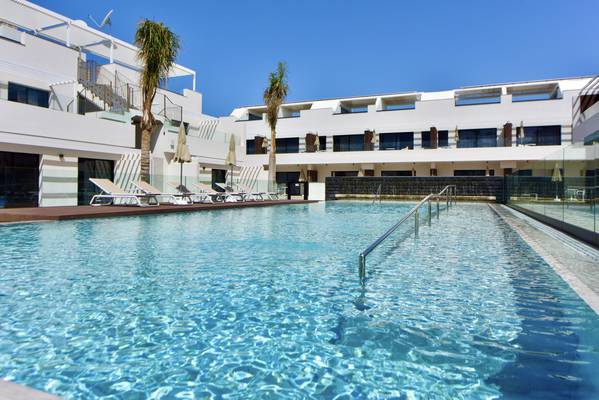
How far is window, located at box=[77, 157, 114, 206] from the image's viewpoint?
1797cm

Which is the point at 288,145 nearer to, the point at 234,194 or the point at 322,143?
the point at 322,143

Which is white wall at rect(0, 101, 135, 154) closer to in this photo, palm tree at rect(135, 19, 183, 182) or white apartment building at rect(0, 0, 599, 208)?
white apartment building at rect(0, 0, 599, 208)

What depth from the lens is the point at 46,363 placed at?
2.88 m

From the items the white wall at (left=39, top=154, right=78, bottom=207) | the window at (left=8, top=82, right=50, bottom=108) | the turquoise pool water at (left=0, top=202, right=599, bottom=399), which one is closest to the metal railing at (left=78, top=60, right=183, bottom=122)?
the window at (left=8, top=82, right=50, bottom=108)

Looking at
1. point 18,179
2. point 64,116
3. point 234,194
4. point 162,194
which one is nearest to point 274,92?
point 234,194

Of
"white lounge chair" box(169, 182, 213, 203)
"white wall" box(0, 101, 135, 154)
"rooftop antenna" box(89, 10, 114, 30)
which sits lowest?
"white lounge chair" box(169, 182, 213, 203)

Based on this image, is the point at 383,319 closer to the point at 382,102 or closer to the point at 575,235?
the point at 575,235

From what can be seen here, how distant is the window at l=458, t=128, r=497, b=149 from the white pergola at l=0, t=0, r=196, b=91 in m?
19.7

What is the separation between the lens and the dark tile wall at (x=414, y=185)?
27625mm

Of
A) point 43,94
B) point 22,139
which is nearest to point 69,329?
point 22,139

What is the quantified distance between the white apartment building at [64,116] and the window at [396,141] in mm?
14705

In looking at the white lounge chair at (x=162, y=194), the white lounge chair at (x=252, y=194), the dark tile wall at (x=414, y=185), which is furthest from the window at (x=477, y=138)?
the white lounge chair at (x=162, y=194)

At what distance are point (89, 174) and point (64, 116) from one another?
8.94 ft

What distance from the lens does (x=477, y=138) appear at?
30.7 m
